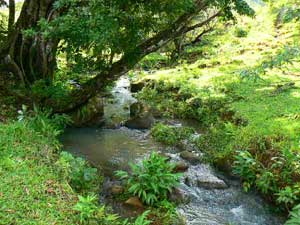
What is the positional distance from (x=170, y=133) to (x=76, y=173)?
194 inches

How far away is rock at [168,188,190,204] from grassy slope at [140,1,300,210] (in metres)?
1.77

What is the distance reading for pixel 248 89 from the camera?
14945mm

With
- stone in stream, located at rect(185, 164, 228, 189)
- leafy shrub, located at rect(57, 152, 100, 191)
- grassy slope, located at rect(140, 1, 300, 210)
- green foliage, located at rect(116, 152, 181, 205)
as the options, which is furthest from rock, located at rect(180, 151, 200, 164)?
leafy shrub, located at rect(57, 152, 100, 191)

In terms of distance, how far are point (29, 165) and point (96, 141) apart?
480 cm

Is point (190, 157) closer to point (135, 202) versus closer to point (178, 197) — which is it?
point (178, 197)

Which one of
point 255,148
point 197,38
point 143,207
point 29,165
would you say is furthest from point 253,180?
point 197,38

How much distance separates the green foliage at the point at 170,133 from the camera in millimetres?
11883

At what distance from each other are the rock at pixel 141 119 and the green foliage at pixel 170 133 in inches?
24.9

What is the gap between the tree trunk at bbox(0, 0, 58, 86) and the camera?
38.3 ft

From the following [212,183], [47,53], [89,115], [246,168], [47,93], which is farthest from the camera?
[89,115]

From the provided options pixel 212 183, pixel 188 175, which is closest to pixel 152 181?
pixel 212 183

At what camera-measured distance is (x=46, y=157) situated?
24.7 ft

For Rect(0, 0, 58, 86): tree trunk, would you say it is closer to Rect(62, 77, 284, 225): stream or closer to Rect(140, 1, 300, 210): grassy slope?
Rect(62, 77, 284, 225): stream

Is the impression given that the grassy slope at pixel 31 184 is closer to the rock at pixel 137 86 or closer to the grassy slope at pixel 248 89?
the grassy slope at pixel 248 89
